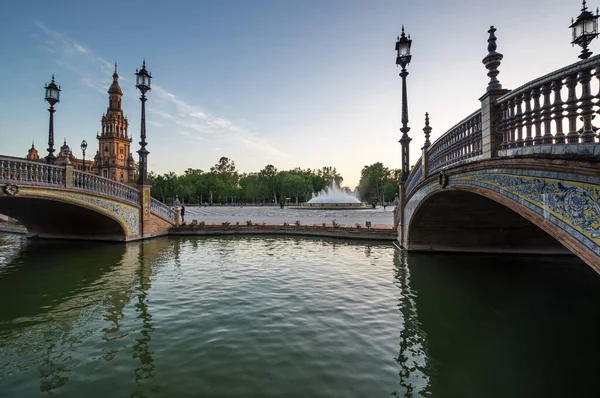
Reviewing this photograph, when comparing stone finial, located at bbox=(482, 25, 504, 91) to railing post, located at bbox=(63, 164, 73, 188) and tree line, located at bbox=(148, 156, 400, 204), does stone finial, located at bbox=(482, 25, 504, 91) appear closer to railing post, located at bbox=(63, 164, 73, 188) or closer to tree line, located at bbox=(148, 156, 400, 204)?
railing post, located at bbox=(63, 164, 73, 188)

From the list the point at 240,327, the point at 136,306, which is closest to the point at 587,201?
the point at 240,327

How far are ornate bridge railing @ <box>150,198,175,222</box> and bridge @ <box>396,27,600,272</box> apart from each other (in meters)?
17.1

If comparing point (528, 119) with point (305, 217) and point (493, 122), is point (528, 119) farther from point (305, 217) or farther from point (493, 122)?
point (305, 217)

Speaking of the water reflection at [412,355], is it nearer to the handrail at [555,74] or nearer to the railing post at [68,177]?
the handrail at [555,74]

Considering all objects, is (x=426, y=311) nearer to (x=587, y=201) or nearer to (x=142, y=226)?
(x=587, y=201)

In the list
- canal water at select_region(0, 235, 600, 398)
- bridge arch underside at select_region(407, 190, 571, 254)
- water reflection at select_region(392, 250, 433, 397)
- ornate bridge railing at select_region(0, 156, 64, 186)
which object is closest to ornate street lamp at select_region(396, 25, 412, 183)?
bridge arch underside at select_region(407, 190, 571, 254)

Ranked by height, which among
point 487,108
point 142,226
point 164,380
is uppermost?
point 487,108

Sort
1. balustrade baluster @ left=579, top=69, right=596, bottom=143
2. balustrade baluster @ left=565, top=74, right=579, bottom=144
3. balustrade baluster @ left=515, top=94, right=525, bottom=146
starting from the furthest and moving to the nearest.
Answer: balustrade baluster @ left=515, top=94, right=525, bottom=146, balustrade baluster @ left=565, top=74, right=579, bottom=144, balustrade baluster @ left=579, top=69, right=596, bottom=143

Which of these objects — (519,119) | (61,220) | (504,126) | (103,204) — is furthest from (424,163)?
(61,220)

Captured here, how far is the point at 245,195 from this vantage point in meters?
106

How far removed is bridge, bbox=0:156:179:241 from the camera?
13109 mm

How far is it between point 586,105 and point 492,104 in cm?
242

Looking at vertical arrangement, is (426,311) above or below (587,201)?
below

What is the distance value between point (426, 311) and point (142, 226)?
57.8 ft
